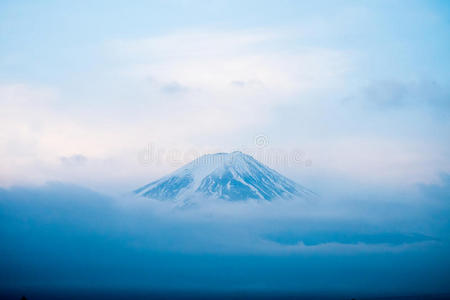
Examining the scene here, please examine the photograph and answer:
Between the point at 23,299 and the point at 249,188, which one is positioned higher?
the point at 249,188

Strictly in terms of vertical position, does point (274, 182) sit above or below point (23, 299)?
above

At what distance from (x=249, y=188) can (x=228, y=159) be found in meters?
12.3

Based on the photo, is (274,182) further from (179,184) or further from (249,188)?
(179,184)

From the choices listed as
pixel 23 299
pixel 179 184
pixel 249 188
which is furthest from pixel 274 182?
pixel 23 299

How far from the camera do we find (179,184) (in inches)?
7067

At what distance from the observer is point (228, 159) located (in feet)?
604

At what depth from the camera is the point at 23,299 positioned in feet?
157

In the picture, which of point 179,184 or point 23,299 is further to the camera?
point 179,184

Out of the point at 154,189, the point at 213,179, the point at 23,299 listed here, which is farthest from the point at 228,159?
the point at 23,299

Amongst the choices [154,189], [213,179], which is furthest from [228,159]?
[154,189]

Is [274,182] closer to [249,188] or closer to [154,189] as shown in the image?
[249,188]

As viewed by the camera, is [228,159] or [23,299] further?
[228,159]

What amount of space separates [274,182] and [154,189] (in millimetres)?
36936

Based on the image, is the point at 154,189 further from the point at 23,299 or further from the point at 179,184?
the point at 23,299
